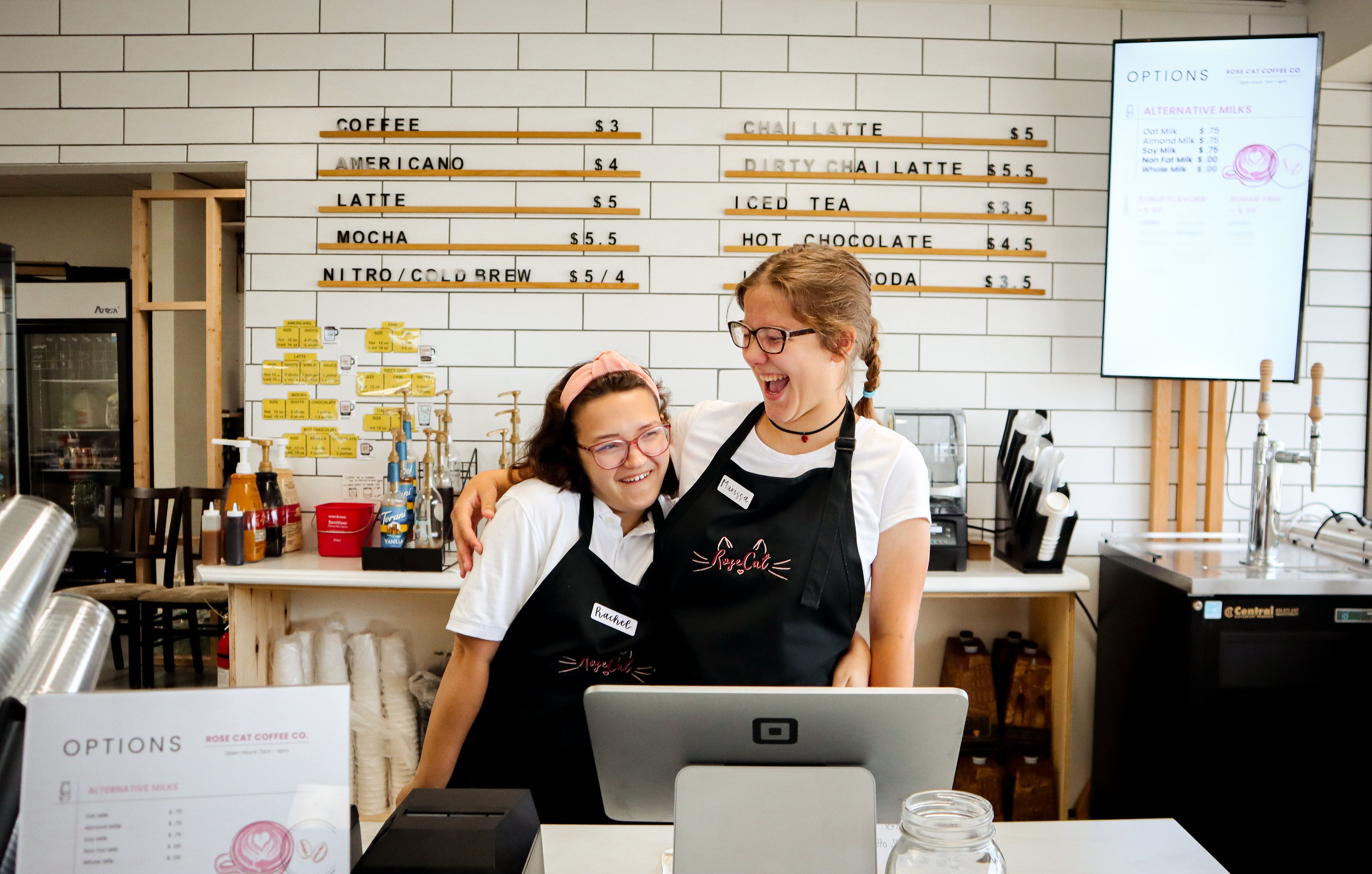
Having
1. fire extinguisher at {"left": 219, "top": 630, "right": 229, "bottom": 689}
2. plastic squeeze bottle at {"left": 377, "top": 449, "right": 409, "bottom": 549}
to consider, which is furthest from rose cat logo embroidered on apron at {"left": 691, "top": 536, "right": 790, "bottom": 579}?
fire extinguisher at {"left": 219, "top": 630, "right": 229, "bottom": 689}

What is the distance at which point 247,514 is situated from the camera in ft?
9.07

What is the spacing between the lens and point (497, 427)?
3.13m

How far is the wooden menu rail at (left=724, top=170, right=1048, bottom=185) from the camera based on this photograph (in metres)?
3.08

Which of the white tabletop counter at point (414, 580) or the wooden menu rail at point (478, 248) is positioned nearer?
the white tabletop counter at point (414, 580)

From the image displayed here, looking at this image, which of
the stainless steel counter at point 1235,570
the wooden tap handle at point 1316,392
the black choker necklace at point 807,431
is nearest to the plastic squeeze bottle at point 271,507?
the black choker necklace at point 807,431

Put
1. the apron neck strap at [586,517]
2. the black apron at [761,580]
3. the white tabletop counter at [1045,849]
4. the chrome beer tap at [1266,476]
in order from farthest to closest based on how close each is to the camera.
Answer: the chrome beer tap at [1266,476]
the apron neck strap at [586,517]
the black apron at [761,580]
the white tabletop counter at [1045,849]

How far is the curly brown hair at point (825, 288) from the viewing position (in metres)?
1.48

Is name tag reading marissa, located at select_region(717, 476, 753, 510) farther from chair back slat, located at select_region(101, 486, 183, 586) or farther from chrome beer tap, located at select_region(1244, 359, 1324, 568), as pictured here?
chair back slat, located at select_region(101, 486, 183, 586)

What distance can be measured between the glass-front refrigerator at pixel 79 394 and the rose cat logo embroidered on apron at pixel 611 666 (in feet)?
18.4

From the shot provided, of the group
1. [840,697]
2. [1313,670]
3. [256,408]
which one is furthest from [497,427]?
[1313,670]

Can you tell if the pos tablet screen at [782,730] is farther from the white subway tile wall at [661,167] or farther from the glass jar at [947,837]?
the white subway tile wall at [661,167]

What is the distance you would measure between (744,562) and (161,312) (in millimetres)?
5651

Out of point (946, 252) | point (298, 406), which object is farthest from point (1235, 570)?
point (298, 406)

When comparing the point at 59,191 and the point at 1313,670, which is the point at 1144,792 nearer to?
the point at 1313,670
